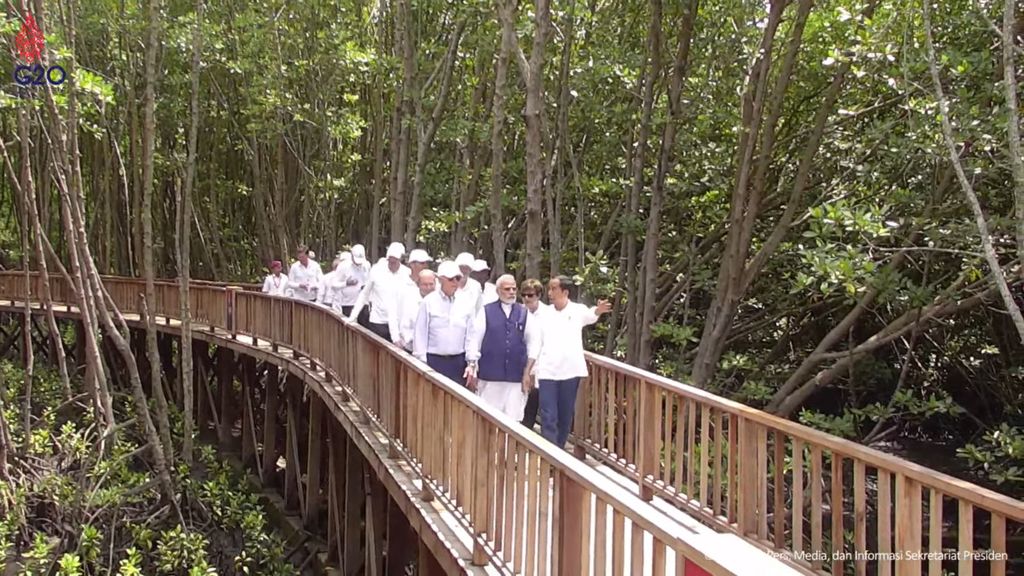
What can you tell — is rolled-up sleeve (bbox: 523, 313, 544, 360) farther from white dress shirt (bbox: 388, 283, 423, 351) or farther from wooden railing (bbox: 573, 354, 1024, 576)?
white dress shirt (bbox: 388, 283, 423, 351)

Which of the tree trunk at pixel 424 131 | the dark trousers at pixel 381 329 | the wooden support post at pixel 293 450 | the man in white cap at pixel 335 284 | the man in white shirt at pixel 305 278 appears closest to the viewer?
the dark trousers at pixel 381 329

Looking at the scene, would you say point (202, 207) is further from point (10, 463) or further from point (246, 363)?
point (10, 463)

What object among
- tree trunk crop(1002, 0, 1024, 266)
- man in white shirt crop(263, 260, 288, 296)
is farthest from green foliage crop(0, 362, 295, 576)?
tree trunk crop(1002, 0, 1024, 266)

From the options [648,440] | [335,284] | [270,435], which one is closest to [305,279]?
[335,284]

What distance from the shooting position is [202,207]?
2312cm

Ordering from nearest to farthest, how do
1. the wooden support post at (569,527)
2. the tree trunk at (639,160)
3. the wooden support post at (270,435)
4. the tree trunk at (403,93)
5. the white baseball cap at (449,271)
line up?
the wooden support post at (569,527)
the white baseball cap at (449,271)
the tree trunk at (639,160)
the tree trunk at (403,93)
the wooden support post at (270,435)

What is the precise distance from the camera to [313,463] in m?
11.4

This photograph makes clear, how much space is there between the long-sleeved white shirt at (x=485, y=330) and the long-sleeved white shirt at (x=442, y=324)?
26cm

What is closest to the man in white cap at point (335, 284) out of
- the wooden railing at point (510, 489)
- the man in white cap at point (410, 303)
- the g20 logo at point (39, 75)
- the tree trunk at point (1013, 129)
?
the wooden railing at point (510, 489)

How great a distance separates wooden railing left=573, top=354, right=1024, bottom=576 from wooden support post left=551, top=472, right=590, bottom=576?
4.19 ft

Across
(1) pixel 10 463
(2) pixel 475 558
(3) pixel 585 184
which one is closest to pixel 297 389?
(1) pixel 10 463

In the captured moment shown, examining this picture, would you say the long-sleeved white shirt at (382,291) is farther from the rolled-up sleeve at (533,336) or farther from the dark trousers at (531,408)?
the rolled-up sleeve at (533,336)

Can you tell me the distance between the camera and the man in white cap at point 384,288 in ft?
27.1

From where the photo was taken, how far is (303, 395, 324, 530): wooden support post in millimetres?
11281
